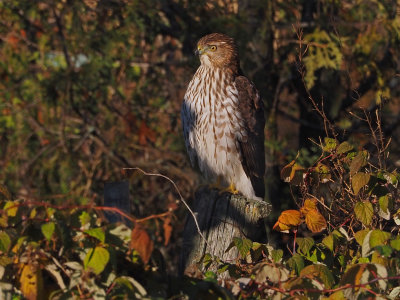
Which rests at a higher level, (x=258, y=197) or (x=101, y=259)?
(x=101, y=259)

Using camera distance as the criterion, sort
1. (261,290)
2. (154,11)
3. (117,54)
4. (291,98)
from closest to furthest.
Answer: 1. (261,290)
2. (154,11)
3. (117,54)
4. (291,98)

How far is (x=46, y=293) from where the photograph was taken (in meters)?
2.39

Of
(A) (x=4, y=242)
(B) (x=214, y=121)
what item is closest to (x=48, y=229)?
(A) (x=4, y=242)

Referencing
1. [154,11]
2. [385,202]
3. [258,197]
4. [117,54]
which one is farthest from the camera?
[117,54]

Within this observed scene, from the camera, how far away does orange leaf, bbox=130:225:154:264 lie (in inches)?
85.6

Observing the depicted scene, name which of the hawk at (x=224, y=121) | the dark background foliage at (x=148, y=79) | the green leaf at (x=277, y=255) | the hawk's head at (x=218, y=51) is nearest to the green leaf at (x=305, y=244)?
the green leaf at (x=277, y=255)

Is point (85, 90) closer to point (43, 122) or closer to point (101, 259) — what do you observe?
point (43, 122)

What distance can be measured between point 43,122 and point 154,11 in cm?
216

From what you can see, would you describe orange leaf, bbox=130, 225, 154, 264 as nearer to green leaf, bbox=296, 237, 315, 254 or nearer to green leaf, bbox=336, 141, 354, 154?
green leaf, bbox=296, 237, 315, 254

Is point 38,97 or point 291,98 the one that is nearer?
point 38,97

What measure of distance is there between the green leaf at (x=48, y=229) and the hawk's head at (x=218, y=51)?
3.11m

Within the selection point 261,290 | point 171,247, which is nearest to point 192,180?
point 171,247

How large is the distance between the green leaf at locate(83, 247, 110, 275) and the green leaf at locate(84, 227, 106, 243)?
3 cm

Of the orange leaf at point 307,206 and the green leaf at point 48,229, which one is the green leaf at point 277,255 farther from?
the green leaf at point 48,229
